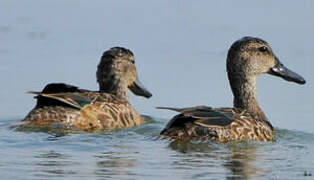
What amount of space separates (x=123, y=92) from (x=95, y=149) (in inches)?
148

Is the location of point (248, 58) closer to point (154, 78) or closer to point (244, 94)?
point (244, 94)

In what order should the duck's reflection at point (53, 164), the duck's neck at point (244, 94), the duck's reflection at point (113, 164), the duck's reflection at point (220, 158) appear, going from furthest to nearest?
the duck's neck at point (244, 94) → the duck's reflection at point (220, 158) → the duck's reflection at point (113, 164) → the duck's reflection at point (53, 164)

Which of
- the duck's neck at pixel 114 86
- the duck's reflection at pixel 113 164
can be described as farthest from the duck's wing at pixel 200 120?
the duck's neck at pixel 114 86

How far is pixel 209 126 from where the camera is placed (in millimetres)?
12391

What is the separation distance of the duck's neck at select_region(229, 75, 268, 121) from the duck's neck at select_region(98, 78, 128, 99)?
76.8 inches

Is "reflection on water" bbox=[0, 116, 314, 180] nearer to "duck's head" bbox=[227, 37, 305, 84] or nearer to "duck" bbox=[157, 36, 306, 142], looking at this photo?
"duck" bbox=[157, 36, 306, 142]

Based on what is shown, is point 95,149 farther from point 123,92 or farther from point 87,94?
point 123,92

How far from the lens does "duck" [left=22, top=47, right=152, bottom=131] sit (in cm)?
1376

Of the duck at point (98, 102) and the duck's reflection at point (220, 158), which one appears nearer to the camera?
the duck's reflection at point (220, 158)

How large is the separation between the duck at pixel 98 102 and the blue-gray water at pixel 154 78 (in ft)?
1.01

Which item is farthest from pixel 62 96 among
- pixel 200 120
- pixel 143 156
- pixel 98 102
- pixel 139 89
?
pixel 143 156

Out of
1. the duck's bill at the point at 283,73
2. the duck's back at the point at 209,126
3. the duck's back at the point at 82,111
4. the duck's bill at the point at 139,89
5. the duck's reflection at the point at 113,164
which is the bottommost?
the duck's reflection at the point at 113,164

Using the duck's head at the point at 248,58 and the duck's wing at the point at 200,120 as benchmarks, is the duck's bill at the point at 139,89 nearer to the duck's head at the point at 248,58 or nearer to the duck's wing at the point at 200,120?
the duck's head at the point at 248,58

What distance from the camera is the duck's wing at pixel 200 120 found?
12.4 meters
